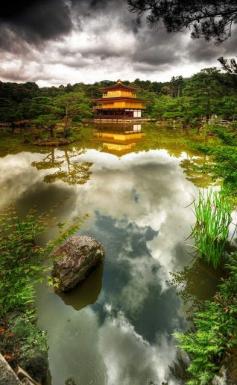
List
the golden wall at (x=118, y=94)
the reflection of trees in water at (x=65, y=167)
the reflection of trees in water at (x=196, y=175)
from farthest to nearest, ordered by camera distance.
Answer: the golden wall at (x=118, y=94) < the reflection of trees in water at (x=65, y=167) < the reflection of trees in water at (x=196, y=175)

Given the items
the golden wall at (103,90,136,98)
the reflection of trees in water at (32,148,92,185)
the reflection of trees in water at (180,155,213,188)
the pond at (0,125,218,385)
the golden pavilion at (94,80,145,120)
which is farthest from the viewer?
the golden wall at (103,90,136,98)

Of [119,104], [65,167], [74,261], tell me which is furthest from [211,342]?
[119,104]

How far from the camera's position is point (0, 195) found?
912cm

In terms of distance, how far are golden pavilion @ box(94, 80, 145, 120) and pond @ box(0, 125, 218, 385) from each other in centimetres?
3057

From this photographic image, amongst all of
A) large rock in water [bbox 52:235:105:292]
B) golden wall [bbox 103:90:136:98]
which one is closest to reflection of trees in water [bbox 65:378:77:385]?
large rock in water [bbox 52:235:105:292]

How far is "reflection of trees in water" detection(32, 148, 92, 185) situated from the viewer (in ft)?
37.1

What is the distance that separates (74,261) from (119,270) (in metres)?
1.05

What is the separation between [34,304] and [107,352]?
147 cm

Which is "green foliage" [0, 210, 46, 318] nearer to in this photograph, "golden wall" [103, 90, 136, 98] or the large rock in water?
the large rock in water

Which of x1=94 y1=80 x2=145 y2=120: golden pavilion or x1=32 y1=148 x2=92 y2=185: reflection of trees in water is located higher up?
x1=94 y1=80 x2=145 y2=120: golden pavilion

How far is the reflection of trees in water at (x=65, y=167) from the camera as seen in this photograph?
11.3m

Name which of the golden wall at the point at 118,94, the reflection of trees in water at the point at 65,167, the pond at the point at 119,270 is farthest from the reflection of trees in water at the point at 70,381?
the golden wall at the point at 118,94

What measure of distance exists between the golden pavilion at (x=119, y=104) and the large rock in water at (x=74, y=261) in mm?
36450

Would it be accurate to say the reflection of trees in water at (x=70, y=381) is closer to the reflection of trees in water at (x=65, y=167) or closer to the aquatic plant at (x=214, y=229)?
the aquatic plant at (x=214, y=229)
